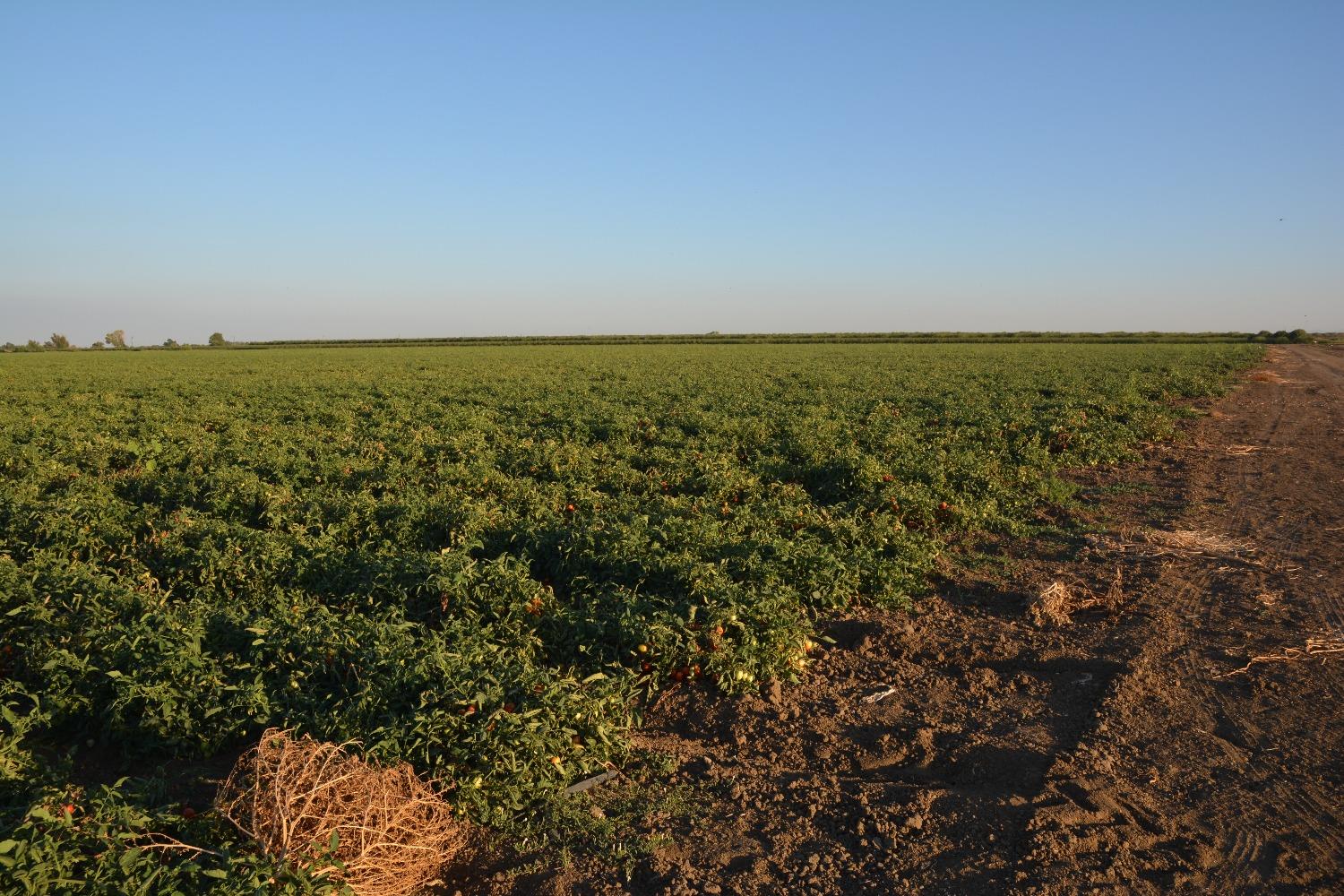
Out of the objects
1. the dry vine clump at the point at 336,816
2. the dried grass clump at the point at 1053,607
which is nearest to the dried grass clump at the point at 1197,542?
the dried grass clump at the point at 1053,607

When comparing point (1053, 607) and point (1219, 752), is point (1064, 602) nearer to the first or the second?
point (1053, 607)

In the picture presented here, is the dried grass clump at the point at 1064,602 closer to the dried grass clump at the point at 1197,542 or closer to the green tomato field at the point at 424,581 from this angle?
the green tomato field at the point at 424,581

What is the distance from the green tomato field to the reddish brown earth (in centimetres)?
54

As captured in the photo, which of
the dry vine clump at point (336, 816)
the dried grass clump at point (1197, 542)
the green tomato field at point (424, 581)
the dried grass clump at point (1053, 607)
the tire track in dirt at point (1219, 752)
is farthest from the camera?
the dried grass clump at point (1197, 542)

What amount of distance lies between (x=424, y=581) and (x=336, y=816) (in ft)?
10.1

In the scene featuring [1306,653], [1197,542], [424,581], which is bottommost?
[1306,653]

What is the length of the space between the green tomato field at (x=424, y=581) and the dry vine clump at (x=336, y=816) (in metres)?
0.16

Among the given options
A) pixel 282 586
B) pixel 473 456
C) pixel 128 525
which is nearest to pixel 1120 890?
pixel 282 586

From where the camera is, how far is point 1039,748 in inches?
189

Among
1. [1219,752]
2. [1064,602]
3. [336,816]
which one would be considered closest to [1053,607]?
[1064,602]

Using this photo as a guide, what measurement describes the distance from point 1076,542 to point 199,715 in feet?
28.0

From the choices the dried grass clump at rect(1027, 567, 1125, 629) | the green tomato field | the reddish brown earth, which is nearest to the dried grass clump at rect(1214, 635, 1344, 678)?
the reddish brown earth

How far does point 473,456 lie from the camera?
1282 cm

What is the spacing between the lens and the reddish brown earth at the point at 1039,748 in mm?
3785
